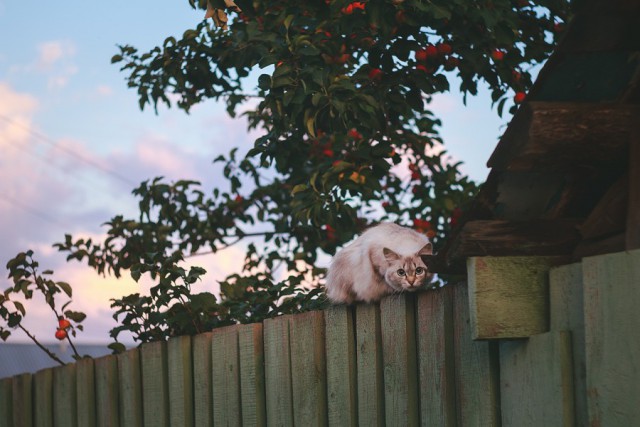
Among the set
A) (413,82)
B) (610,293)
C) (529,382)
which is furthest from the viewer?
(413,82)

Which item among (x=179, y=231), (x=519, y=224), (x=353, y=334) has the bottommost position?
(x=353, y=334)

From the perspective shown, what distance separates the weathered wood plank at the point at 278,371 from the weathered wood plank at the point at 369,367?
534 mm

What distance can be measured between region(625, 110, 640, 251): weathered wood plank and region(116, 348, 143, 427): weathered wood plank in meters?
3.38

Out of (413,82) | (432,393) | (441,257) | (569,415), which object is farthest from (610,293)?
(413,82)

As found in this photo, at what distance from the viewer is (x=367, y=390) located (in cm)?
352

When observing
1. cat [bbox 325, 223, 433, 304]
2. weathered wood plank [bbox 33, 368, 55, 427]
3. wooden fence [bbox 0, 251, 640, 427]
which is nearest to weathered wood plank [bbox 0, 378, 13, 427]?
weathered wood plank [bbox 33, 368, 55, 427]

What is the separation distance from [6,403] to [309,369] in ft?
11.8

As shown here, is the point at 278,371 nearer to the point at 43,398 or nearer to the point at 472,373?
the point at 472,373

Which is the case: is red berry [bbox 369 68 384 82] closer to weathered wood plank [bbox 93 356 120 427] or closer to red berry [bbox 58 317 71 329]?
weathered wood plank [bbox 93 356 120 427]

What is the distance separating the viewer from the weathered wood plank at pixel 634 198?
2.46 m

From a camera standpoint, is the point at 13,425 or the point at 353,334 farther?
the point at 13,425

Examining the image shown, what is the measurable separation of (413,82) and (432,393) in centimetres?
227

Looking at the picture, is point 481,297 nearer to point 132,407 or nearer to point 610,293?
point 610,293

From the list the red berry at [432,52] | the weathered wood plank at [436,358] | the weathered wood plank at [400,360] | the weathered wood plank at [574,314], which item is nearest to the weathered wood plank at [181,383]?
the weathered wood plank at [400,360]
